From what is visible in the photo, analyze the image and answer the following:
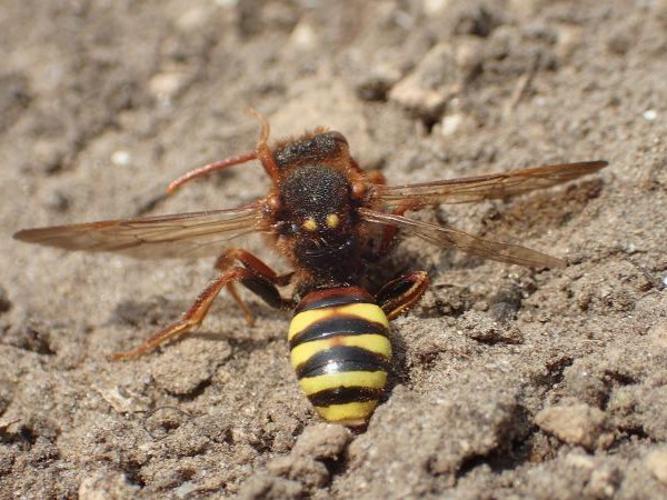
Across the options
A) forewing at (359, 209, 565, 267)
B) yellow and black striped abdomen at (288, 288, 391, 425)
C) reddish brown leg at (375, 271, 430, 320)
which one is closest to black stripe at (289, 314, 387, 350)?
yellow and black striped abdomen at (288, 288, 391, 425)

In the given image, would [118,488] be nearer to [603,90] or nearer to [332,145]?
[332,145]

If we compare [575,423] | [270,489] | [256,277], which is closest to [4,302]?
[256,277]

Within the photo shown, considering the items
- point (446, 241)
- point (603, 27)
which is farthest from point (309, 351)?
point (603, 27)

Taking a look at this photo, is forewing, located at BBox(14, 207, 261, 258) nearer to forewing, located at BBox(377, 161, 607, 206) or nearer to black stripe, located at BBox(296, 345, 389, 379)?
forewing, located at BBox(377, 161, 607, 206)

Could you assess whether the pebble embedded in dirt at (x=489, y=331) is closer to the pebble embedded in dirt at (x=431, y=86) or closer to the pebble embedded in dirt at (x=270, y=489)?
the pebble embedded in dirt at (x=270, y=489)

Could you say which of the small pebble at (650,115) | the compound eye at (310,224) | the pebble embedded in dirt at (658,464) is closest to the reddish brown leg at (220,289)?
the compound eye at (310,224)

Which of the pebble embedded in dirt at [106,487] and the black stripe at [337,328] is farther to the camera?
the black stripe at [337,328]

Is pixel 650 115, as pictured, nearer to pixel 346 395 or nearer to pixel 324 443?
pixel 346 395
